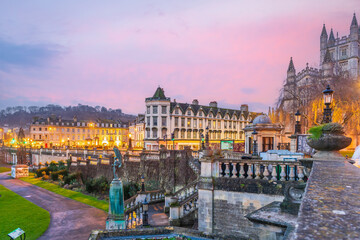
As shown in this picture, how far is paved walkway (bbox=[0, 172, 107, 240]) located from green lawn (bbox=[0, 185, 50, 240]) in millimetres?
537

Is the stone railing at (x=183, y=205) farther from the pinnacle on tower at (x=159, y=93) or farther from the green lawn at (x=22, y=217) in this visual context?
the pinnacle on tower at (x=159, y=93)

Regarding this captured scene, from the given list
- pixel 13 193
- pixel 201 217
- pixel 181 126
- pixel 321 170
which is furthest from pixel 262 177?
pixel 181 126

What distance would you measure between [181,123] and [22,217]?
41.3m

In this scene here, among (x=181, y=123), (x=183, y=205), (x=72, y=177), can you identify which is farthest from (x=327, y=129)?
(x=181, y=123)

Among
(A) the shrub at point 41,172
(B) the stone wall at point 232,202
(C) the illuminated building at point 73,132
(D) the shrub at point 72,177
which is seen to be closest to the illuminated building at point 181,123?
(D) the shrub at point 72,177

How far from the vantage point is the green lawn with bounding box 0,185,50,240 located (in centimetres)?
1548

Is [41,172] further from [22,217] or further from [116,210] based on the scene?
[116,210]

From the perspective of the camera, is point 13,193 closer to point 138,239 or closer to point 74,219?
point 74,219

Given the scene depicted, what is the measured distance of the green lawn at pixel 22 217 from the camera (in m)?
15.5

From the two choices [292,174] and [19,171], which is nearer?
[292,174]

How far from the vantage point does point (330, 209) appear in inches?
91.7

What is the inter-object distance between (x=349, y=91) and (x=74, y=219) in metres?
32.9

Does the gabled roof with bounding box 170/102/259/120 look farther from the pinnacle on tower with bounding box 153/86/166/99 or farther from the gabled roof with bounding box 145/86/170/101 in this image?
the pinnacle on tower with bounding box 153/86/166/99

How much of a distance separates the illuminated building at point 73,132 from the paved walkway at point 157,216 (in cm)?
6533
